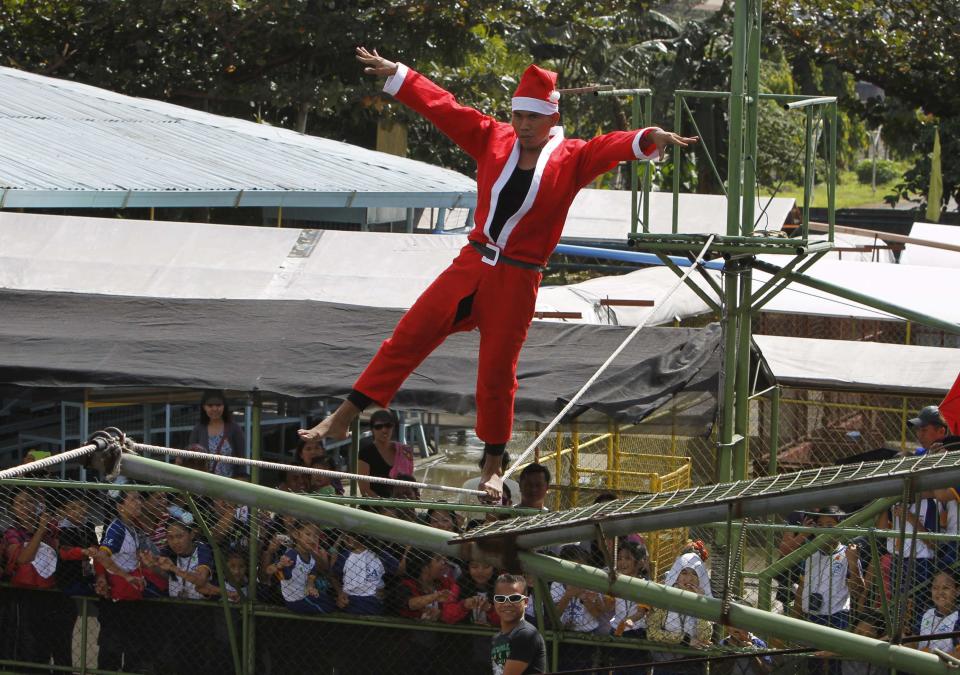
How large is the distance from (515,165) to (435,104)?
0.42 metres

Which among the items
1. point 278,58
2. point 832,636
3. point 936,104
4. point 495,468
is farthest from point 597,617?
point 936,104

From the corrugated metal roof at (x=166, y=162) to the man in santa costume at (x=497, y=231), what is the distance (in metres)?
6.39

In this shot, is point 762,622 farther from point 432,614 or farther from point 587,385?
point 432,614

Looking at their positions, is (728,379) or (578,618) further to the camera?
(728,379)

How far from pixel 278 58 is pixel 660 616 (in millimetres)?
16237

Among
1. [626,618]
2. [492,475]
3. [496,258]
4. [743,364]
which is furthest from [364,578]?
[743,364]

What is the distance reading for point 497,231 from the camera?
5375mm

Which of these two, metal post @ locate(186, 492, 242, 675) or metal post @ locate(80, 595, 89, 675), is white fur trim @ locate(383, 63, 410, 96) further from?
metal post @ locate(80, 595, 89, 675)

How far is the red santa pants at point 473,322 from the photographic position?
5.41 m

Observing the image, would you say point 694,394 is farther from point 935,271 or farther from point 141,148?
point 141,148

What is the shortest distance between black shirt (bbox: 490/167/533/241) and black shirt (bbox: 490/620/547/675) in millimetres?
1881

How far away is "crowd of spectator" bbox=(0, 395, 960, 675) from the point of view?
645 centimetres

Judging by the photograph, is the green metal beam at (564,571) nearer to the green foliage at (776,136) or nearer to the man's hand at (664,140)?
the man's hand at (664,140)

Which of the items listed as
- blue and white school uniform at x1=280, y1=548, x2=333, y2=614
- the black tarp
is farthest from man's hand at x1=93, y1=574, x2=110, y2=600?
the black tarp
